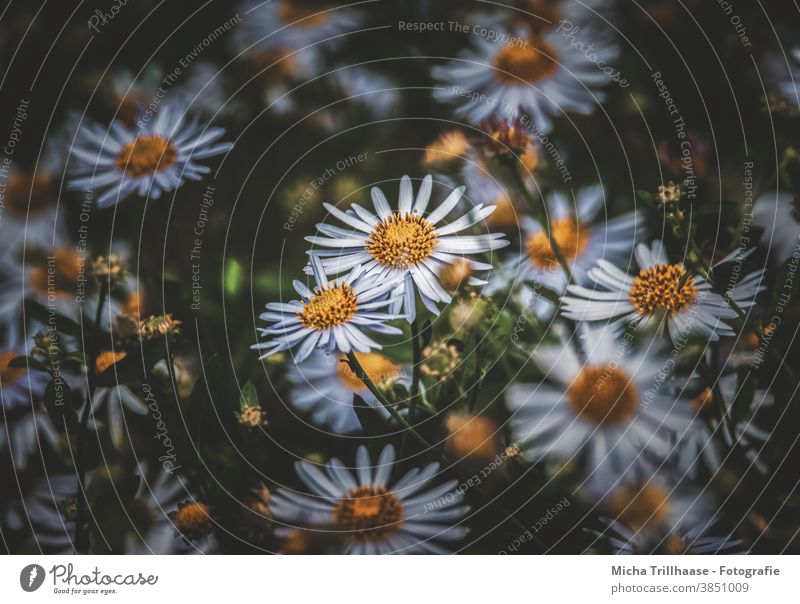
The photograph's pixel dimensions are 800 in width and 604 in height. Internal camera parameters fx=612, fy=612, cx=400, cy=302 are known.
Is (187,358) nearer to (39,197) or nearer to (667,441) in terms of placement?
(39,197)

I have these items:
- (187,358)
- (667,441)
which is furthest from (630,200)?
(187,358)

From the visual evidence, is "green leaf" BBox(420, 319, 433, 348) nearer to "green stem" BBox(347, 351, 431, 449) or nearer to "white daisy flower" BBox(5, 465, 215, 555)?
"green stem" BBox(347, 351, 431, 449)

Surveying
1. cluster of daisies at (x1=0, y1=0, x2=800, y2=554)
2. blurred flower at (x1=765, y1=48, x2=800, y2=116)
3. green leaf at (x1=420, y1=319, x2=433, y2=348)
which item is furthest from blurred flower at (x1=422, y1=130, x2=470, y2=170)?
blurred flower at (x1=765, y1=48, x2=800, y2=116)

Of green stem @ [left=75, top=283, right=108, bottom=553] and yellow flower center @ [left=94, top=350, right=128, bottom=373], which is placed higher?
yellow flower center @ [left=94, top=350, right=128, bottom=373]

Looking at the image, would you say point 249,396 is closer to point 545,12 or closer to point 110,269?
point 110,269

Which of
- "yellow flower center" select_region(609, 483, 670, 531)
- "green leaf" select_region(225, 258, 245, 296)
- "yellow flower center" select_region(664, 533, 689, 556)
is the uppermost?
"green leaf" select_region(225, 258, 245, 296)
